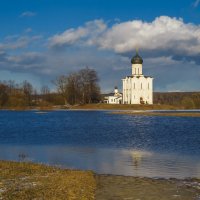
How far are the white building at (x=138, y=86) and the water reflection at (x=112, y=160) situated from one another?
102m

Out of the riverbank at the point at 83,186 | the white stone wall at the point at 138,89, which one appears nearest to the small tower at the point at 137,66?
the white stone wall at the point at 138,89

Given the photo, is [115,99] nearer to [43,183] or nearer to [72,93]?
[72,93]

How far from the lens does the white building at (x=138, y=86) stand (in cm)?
12825

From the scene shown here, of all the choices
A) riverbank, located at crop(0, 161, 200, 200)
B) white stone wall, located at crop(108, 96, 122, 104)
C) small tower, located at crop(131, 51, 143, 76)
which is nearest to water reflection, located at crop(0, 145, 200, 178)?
riverbank, located at crop(0, 161, 200, 200)

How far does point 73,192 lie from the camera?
12.3m

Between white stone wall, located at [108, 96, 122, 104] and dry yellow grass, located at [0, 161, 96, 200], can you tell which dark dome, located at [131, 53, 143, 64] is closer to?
white stone wall, located at [108, 96, 122, 104]

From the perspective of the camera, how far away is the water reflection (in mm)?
17875

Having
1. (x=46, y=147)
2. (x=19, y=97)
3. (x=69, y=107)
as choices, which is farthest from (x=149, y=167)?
(x=19, y=97)

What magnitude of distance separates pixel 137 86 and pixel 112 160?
107370mm

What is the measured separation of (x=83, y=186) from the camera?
13.5m

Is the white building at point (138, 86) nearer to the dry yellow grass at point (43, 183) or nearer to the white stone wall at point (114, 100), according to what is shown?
the white stone wall at point (114, 100)

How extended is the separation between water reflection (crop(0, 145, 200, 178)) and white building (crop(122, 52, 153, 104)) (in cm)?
10183

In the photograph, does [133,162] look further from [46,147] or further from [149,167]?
[46,147]

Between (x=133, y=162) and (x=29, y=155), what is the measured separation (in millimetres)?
5960
